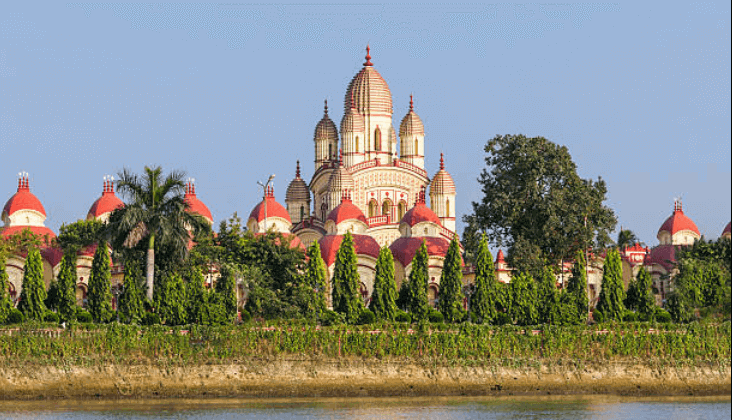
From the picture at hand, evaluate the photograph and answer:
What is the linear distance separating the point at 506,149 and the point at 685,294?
1784 centimetres

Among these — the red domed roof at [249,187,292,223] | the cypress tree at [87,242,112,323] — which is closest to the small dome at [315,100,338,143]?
the red domed roof at [249,187,292,223]

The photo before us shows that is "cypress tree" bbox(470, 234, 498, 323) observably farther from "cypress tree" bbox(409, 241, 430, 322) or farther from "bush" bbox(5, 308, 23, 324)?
"bush" bbox(5, 308, 23, 324)

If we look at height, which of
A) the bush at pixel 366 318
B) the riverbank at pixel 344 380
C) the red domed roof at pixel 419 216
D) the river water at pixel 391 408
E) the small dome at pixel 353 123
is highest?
the small dome at pixel 353 123

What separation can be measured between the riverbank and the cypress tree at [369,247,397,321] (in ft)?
20.5

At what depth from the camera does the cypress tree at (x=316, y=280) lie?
46.8m

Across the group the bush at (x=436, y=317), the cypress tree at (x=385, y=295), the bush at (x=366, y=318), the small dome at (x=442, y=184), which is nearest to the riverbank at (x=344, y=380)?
the bush at (x=366, y=318)

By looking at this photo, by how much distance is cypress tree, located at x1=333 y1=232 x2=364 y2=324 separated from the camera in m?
47.4

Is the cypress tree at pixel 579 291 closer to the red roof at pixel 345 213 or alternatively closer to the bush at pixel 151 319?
the bush at pixel 151 319

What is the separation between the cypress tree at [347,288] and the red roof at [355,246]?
9387 mm

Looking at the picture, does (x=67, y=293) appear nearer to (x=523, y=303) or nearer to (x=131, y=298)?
(x=131, y=298)

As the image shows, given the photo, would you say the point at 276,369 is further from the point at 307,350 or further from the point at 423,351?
the point at 423,351

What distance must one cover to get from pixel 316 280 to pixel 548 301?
794cm

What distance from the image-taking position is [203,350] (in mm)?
40812

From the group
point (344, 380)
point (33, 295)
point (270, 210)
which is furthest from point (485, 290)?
point (270, 210)
